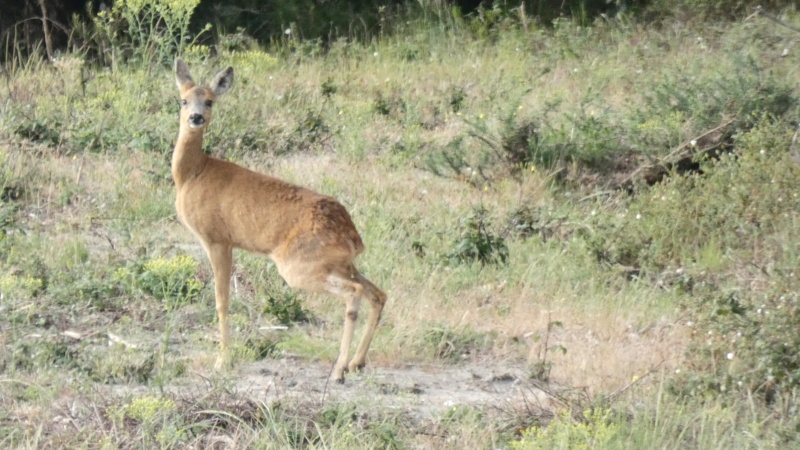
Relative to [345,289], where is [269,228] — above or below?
above

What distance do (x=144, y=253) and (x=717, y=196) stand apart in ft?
14.1

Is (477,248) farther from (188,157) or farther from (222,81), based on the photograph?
(188,157)

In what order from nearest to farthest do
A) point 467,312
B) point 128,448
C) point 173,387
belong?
point 128,448 < point 173,387 < point 467,312

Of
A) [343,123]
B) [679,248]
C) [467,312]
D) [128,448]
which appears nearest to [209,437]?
[128,448]

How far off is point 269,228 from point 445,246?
2.58m

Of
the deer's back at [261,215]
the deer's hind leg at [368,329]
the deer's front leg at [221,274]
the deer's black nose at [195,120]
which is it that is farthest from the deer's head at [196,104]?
the deer's hind leg at [368,329]

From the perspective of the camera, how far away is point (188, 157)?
27.2 feet

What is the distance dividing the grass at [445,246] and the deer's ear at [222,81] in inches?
47.0

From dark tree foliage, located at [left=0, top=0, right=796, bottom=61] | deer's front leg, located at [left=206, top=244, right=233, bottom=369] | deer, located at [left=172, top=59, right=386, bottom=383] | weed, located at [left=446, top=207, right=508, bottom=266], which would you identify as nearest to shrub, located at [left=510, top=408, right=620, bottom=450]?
deer, located at [left=172, top=59, right=386, bottom=383]

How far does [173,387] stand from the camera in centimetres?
709

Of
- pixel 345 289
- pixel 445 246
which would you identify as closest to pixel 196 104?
pixel 345 289

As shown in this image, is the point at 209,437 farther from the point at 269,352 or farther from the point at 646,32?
the point at 646,32

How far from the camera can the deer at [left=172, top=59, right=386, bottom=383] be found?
7.48 m

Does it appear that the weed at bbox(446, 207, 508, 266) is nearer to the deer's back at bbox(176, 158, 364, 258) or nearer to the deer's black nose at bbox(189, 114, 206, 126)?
the deer's back at bbox(176, 158, 364, 258)
